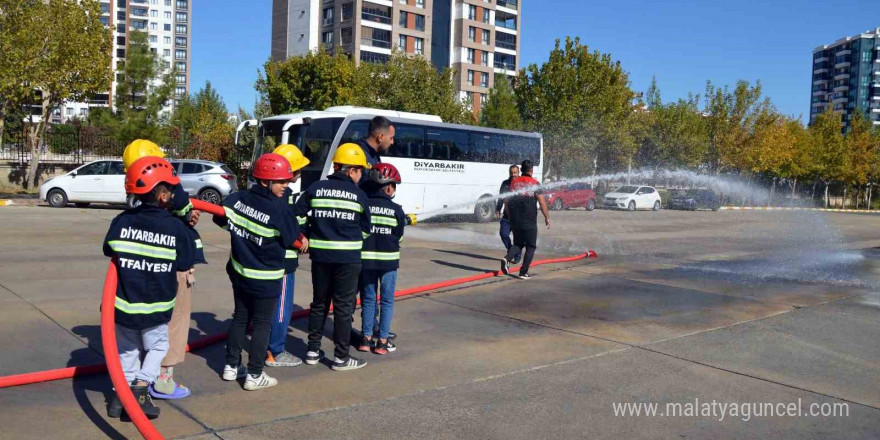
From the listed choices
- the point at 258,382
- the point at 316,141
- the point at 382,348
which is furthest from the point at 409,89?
the point at 258,382

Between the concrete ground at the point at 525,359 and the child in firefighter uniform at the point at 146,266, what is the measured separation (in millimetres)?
371

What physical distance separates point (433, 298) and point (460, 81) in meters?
68.8

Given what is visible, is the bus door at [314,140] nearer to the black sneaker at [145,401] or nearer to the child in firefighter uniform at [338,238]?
the child in firefighter uniform at [338,238]

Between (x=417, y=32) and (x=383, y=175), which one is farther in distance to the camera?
(x=417, y=32)

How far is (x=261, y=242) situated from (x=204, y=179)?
20.9 meters

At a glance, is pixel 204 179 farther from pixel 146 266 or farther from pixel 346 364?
pixel 146 266

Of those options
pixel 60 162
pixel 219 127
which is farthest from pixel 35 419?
pixel 219 127

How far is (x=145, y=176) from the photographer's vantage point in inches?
170

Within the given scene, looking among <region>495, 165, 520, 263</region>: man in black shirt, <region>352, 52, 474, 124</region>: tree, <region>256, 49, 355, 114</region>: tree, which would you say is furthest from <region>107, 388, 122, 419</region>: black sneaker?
<region>352, 52, 474, 124</region>: tree

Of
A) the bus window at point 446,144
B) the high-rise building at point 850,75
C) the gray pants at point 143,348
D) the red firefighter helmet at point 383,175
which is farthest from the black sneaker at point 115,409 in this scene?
the high-rise building at point 850,75

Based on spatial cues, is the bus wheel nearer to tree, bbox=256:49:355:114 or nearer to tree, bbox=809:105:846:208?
tree, bbox=256:49:355:114

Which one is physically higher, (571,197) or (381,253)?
(571,197)

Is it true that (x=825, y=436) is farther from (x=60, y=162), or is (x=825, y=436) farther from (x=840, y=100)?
(x=840, y=100)

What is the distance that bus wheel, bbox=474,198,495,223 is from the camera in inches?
968
